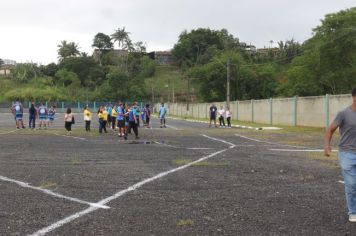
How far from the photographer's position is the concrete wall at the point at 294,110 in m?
31.6

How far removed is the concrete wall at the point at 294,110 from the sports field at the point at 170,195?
16540 millimetres

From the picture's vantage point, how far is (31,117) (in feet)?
102

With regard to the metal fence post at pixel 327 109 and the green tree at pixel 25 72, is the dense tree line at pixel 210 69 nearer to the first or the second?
the green tree at pixel 25 72

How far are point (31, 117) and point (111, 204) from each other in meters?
24.1

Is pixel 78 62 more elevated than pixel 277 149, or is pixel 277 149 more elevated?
pixel 78 62

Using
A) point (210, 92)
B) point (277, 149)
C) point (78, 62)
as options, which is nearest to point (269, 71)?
point (210, 92)

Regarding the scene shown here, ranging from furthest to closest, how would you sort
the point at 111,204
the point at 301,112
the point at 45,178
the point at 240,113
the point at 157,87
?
the point at 157,87 < the point at 240,113 < the point at 301,112 < the point at 45,178 < the point at 111,204

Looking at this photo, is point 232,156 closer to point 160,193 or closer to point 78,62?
point 160,193

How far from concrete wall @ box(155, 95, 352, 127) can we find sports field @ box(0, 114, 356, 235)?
1654 centimetres

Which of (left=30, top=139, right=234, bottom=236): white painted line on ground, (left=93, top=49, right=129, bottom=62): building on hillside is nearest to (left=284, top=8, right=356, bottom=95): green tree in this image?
(left=30, top=139, right=234, bottom=236): white painted line on ground

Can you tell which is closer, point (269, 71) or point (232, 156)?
point (232, 156)

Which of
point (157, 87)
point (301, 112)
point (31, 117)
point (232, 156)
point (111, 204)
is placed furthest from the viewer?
point (157, 87)

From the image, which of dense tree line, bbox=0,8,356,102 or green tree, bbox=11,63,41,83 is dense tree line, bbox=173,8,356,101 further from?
green tree, bbox=11,63,41,83

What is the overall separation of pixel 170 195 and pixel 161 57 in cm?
14875
